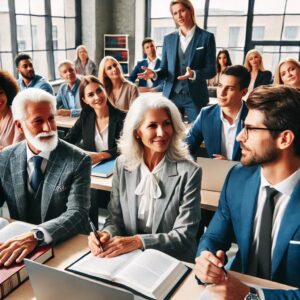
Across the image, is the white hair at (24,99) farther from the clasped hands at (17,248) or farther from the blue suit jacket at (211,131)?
the blue suit jacket at (211,131)

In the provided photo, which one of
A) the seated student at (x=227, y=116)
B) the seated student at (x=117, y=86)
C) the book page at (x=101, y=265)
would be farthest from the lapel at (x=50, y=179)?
the seated student at (x=117, y=86)

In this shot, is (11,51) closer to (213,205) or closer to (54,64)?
(54,64)

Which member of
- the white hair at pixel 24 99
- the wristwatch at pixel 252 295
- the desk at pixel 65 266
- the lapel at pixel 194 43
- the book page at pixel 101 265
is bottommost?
the desk at pixel 65 266

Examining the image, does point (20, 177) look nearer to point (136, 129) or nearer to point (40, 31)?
point (136, 129)

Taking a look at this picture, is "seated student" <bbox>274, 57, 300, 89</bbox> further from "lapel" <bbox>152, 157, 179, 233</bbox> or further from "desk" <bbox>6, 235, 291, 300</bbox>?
"desk" <bbox>6, 235, 291, 300</bbox>

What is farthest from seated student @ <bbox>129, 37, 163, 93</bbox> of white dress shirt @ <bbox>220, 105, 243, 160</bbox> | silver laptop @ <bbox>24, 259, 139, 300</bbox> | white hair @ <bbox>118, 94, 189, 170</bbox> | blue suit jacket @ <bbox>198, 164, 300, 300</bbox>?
silver laptop @ <bbox>24, 259, 139, 300</bbox>

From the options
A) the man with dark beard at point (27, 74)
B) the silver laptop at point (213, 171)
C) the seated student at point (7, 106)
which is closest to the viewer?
the silver laptop at point (213, 171)

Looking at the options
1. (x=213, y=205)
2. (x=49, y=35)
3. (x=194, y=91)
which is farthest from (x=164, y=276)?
(x=49, y=35)

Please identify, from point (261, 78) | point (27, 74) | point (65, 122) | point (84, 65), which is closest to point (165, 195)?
point (65, 122)

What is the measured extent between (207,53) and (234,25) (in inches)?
153

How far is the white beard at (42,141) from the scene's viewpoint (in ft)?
5.83

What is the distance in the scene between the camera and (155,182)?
1812 millimetres

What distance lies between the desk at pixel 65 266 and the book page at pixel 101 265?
78 mm

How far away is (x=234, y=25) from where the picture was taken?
715 cm
